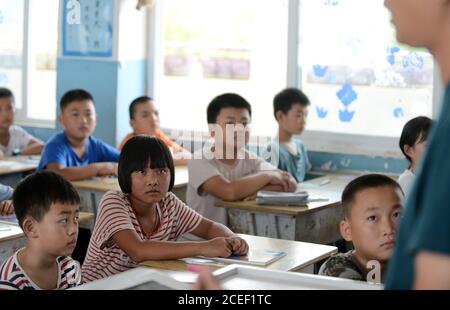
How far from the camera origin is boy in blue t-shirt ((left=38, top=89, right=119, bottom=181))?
478 centimetres

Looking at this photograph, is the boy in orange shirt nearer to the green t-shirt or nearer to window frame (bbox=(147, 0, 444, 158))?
window frame (bbox=(147, 0, 444, 158))

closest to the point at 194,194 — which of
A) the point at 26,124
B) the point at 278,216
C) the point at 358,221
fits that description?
the point at 278,216

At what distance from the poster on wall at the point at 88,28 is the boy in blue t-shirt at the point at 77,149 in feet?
2.96

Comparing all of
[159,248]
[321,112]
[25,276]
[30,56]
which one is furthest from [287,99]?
[25,276]

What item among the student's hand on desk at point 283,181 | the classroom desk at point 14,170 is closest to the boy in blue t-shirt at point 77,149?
the classroom desk at point 14,170

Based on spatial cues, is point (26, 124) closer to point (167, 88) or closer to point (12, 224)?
point (167, 88)

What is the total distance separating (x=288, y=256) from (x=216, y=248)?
0.91ft

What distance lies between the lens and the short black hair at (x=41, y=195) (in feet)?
8.11

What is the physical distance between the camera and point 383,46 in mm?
5434

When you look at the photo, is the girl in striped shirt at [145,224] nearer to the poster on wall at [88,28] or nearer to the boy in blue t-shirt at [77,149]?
the boy in blue t-shirt at [77,149]

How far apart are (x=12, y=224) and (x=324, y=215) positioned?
166 centimetres

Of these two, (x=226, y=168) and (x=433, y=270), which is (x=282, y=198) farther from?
(x=433, y=270)

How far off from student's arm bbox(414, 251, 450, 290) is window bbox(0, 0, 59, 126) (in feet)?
19.6

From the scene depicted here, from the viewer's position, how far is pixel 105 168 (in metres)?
4.87
